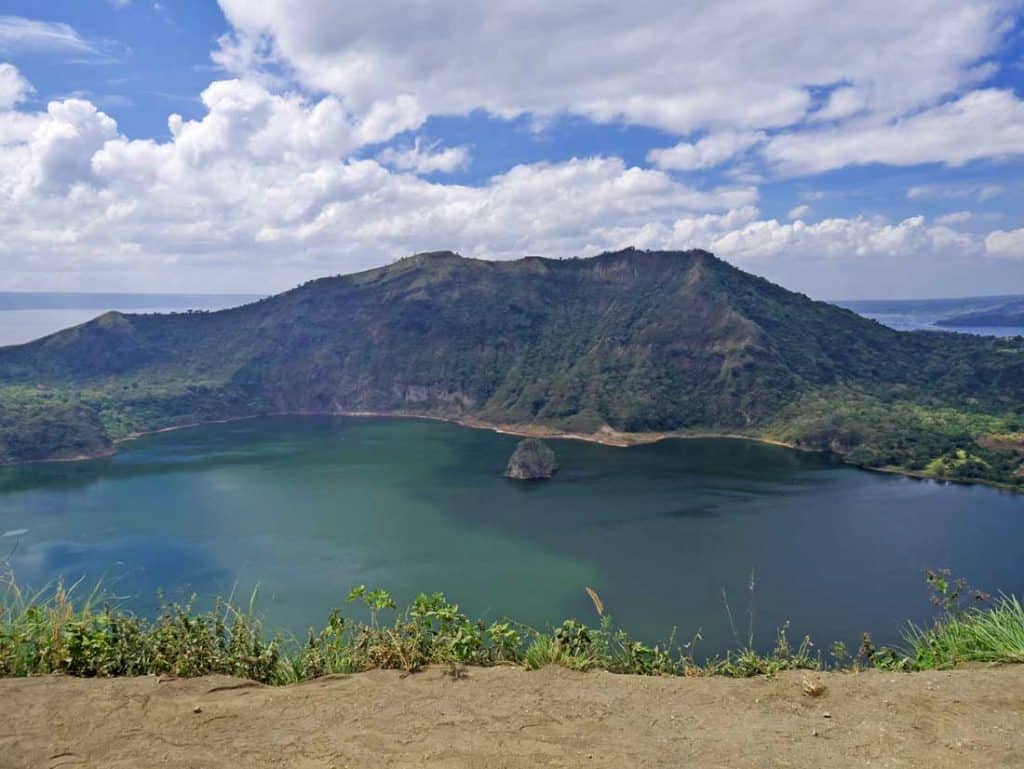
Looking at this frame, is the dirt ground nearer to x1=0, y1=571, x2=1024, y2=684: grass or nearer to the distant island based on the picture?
x1=0, y1=571, x2=1024, y2=684: grass

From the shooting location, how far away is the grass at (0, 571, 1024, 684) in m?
5.82

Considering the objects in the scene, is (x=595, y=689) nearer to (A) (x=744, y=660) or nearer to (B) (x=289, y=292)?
(A) (x=744, y=660)

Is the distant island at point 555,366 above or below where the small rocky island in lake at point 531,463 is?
above

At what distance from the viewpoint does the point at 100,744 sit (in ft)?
15.0

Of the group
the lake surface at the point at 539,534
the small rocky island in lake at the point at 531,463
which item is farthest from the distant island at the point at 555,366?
the small rocky island in lake at the point at 531,463

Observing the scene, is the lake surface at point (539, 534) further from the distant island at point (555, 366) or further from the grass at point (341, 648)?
the grass at point (341, 648)

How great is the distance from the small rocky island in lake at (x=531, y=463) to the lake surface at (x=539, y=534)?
6.00 feet

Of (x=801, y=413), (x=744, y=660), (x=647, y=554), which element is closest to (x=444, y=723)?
(x=744, y=660)

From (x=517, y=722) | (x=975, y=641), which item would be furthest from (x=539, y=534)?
(x=517, y=722)

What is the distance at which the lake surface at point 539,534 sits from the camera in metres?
35.8

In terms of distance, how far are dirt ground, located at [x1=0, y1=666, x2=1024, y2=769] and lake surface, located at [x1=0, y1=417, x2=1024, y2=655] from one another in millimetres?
23113

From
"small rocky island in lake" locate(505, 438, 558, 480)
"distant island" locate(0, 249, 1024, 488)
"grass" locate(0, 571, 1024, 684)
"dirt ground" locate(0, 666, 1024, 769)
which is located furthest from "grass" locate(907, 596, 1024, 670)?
"distant island" locate(0, 249, 1024, 488)

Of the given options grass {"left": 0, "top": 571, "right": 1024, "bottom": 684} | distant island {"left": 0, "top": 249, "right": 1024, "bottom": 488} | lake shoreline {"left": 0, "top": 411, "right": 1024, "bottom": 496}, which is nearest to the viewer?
grass {"left": 0, "top": 571, "right": 1024, "bottom": 684}

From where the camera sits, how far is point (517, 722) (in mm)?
4957
